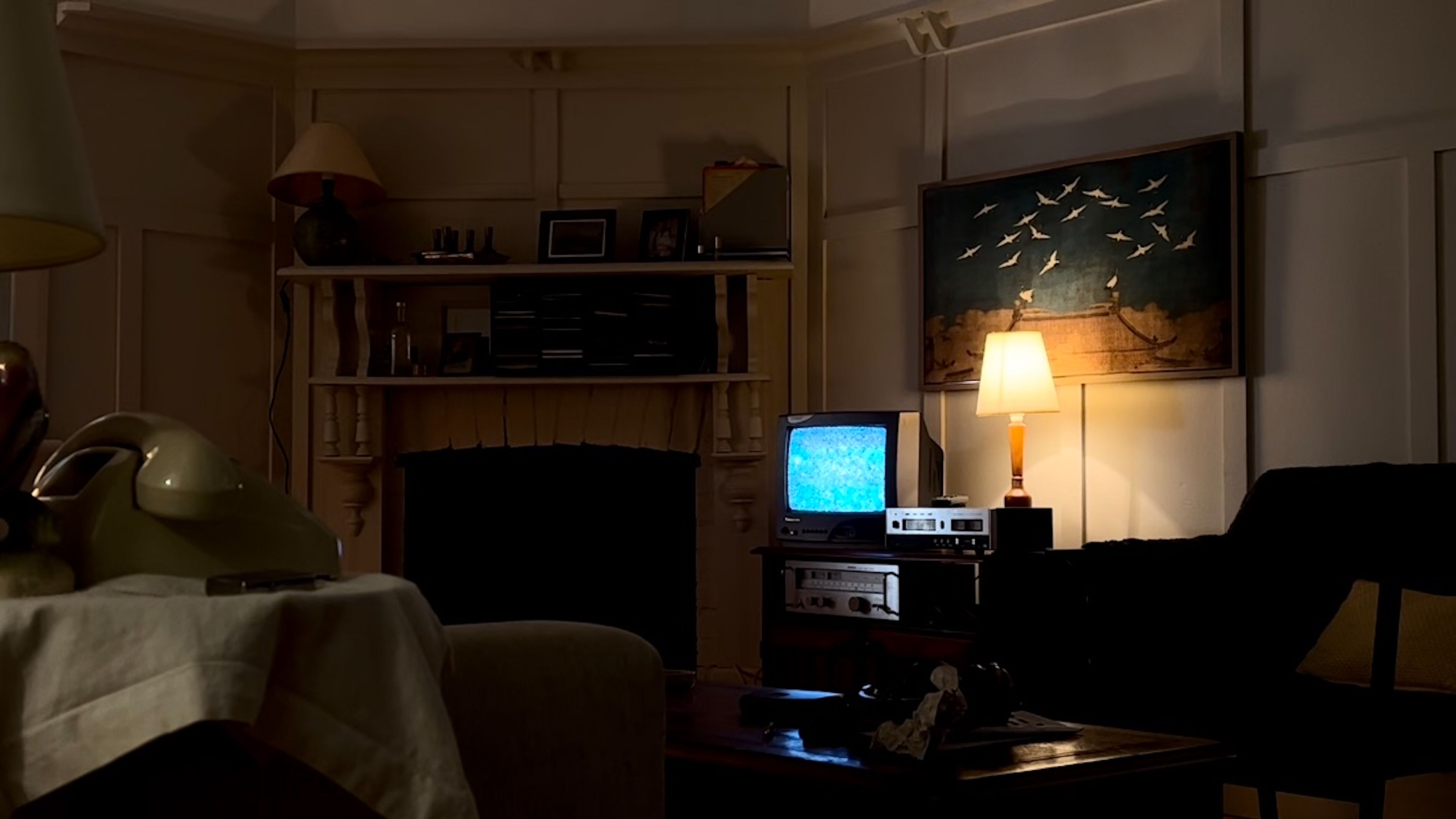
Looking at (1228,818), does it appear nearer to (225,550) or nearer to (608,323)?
(608,323)

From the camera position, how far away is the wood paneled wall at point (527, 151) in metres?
5.14

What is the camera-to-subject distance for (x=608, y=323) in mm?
4922

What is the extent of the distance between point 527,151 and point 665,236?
62 cm

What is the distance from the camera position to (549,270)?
4895 mm

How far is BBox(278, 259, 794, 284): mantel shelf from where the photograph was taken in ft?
15.9

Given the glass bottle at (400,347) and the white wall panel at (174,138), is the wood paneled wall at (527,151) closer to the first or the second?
the glass bottle at (400,347)

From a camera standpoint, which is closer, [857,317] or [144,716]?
[144,716]

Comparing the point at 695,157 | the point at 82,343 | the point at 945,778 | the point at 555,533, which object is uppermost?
the point at 695,157

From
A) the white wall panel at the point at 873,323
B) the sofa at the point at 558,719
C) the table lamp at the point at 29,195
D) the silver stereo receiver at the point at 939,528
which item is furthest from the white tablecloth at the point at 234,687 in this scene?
the white wall panel at the point at 873,323

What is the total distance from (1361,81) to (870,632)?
1.93m

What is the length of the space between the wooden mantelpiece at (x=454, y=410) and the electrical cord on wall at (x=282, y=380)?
0.26 ft

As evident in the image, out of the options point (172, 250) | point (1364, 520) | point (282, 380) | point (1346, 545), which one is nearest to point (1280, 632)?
point (1346, 545)

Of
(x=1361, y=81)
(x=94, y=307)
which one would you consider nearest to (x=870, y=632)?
(x=1361, y=81)

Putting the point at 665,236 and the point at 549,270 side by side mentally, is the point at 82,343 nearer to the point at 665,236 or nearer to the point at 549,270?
the point at 549,270
